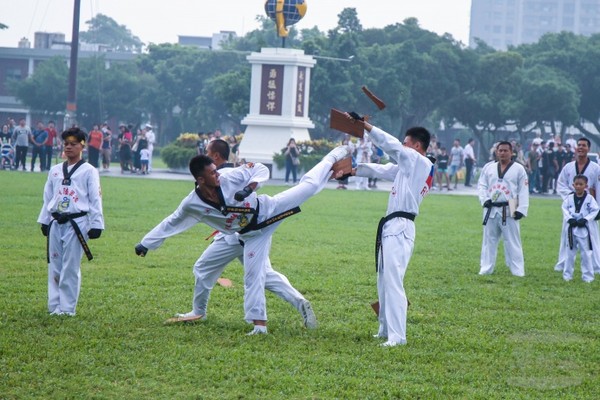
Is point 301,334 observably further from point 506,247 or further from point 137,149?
point 137,149

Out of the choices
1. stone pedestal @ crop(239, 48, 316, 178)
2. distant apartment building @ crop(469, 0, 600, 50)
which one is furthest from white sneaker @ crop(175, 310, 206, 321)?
distant apartment building @ crop(469, 0, 600, 50)

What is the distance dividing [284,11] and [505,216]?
97.3 ft

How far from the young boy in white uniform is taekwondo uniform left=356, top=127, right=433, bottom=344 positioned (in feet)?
18.8

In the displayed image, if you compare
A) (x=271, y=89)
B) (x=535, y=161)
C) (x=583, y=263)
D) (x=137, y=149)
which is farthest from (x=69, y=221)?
(x=271, y=89)

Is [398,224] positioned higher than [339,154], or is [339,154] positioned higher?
[339,154]

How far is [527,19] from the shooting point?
16900 cm

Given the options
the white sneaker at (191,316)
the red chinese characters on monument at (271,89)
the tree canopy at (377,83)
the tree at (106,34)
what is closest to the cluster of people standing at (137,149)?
the red chinese characters on monument at (271,89)

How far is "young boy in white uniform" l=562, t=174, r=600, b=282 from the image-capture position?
47.9 ft

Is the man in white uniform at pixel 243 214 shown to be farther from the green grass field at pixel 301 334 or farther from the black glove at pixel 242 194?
the green grass field at pixel 301 334

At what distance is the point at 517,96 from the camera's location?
6222 centimetres

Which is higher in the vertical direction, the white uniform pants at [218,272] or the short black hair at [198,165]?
the short black hair at [198,165]

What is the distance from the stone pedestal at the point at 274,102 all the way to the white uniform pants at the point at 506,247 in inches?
1064

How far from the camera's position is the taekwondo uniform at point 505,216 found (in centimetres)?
1476

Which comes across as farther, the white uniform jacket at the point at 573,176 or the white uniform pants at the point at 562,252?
the white uniform jacket at the point at 573,176
